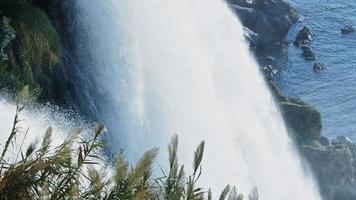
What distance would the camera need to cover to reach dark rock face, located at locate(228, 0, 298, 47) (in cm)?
5259

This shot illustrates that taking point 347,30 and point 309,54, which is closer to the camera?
point 309,54

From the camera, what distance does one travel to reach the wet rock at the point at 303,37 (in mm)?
59172

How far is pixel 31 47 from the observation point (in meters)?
17.7

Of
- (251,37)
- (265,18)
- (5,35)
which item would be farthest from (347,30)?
(5,35)

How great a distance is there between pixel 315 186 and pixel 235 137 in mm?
8448

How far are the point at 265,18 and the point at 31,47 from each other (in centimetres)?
3845

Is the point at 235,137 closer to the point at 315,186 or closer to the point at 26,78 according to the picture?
the point at 315,186

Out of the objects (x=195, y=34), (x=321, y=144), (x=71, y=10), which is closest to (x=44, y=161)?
(x=71, y=10)

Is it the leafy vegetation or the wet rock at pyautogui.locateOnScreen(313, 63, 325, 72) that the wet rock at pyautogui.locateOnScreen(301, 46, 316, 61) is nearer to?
the wet rock at pyautogui.locateOnScreen(313, 63, 325, 72)

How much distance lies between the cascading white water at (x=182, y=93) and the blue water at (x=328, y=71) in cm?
1508

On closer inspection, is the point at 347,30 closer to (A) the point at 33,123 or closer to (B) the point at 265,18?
(B) the point at 265,18

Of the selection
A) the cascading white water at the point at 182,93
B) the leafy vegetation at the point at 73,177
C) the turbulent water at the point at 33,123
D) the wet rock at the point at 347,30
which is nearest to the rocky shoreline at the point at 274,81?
the turbulent water at the point at 33,123

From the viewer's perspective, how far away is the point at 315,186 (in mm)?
35219

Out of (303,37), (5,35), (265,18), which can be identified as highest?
(303,37)
